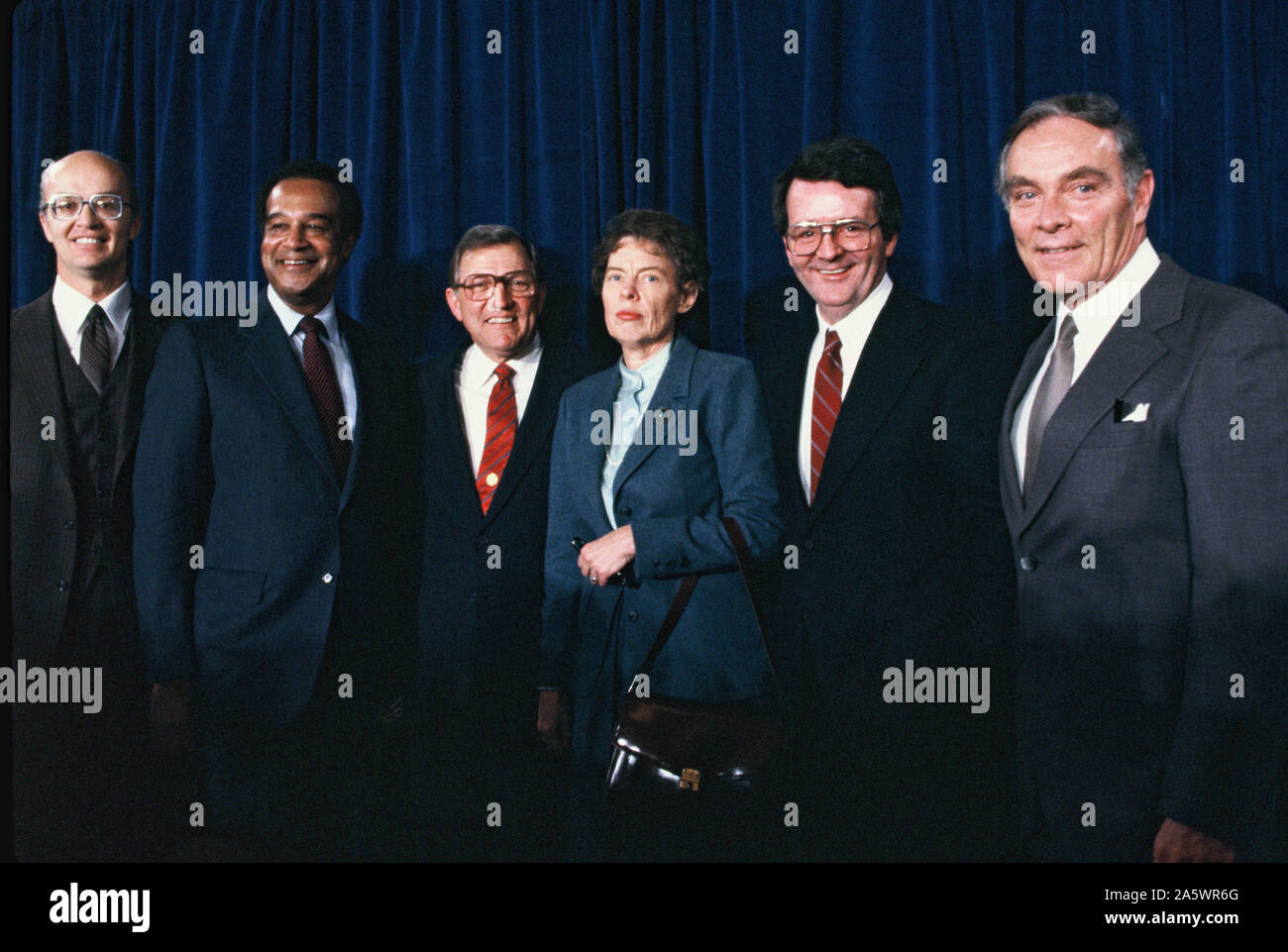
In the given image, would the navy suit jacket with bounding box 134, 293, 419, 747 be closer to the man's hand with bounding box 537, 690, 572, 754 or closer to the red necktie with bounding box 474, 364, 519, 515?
the red necktie with bounding box 474, 364, 519, 515

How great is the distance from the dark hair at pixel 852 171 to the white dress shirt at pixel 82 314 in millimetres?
2010

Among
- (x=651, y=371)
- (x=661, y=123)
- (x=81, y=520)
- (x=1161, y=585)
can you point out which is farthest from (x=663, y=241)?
(x=81, y=520)

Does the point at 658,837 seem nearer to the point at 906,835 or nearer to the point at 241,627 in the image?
the point at 906,835

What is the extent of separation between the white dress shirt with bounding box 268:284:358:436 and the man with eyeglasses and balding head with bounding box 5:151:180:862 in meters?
0.49

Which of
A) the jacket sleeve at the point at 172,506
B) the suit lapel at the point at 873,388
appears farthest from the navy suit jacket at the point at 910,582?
the jacket sleeve at the point at 172,506

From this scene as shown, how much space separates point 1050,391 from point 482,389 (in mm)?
1532

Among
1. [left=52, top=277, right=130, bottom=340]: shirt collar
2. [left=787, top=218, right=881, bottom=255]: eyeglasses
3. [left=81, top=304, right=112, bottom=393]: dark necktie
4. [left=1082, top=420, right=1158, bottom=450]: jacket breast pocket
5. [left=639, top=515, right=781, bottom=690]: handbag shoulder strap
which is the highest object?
[left=787, top=218, right=881, bottom=255]: eyeglasses

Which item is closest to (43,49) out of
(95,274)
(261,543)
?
(95,274)

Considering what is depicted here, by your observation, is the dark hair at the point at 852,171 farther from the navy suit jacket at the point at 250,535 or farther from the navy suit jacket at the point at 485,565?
the navy suit jacket at the point at 250,535

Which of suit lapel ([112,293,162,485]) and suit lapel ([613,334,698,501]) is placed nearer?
suit lapel ([613,334,698,501])

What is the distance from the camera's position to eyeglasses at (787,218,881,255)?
2639 mm

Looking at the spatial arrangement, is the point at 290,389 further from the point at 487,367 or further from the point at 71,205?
the point at 71,205

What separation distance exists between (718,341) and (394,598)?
1198 mm

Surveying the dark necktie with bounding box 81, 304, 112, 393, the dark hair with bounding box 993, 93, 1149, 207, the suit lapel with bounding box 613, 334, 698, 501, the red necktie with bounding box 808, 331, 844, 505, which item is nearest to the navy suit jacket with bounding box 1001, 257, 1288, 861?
the dark hair with bounding box 993, 93, 1149, 207
